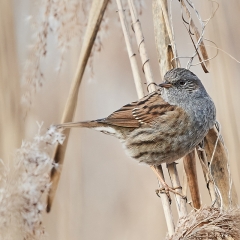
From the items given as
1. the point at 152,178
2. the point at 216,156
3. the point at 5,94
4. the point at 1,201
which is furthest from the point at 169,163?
the point at 1,201

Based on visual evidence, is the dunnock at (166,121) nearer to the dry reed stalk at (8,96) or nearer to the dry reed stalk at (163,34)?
the dry reed stalk at (163,34)

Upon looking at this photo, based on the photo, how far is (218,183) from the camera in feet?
6.01

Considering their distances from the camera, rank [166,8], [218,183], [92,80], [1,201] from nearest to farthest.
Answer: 1. [1,201]
2. [218,183]
3. [166,8]
4. [92,80]

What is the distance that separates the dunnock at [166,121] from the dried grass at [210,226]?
2.41 ft

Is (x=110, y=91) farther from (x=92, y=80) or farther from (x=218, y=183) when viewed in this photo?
Answer: (x=218, y=183)

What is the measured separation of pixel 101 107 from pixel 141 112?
531 millimetres

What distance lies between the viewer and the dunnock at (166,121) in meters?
2.12

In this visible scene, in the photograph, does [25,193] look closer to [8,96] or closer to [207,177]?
[8,96]

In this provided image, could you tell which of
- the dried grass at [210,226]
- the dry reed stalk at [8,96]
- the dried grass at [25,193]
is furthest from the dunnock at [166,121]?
the dried grass at [210,226]

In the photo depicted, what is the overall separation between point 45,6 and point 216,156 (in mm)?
1097

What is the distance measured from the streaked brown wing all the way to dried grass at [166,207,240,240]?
3.25 ft

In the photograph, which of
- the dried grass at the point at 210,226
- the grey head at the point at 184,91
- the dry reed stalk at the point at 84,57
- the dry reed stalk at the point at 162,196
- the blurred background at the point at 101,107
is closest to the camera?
the dried grass at the point at 210,226

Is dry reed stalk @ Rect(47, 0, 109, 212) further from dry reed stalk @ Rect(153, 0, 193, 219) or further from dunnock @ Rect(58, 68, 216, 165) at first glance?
dry reed stalk @ Rect(153, 0, 193, 219)

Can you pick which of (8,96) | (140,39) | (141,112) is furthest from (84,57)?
(141,112)
